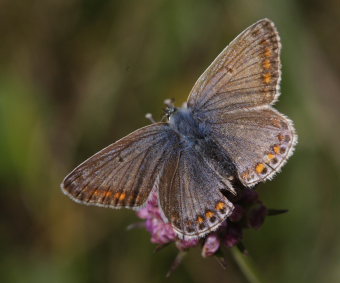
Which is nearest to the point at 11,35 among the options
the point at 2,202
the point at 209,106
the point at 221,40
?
the point at 2,202

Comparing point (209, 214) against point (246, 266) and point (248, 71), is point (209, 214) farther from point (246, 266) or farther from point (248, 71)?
point (248, 71)

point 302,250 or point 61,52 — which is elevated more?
point 61,52

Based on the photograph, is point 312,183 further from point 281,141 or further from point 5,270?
point 5,270

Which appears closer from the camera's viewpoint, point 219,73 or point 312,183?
point 219,73

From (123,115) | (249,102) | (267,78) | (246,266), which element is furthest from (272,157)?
(123,115)

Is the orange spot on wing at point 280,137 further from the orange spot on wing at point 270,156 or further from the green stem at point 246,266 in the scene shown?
the green stem at point 246,266

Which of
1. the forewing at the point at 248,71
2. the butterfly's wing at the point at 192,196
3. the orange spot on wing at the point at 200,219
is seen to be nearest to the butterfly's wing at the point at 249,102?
the forewing at the point at 248,71

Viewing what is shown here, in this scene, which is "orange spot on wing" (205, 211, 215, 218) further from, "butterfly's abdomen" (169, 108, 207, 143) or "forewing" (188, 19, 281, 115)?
"forewing" (188, 19, 281, 115)
